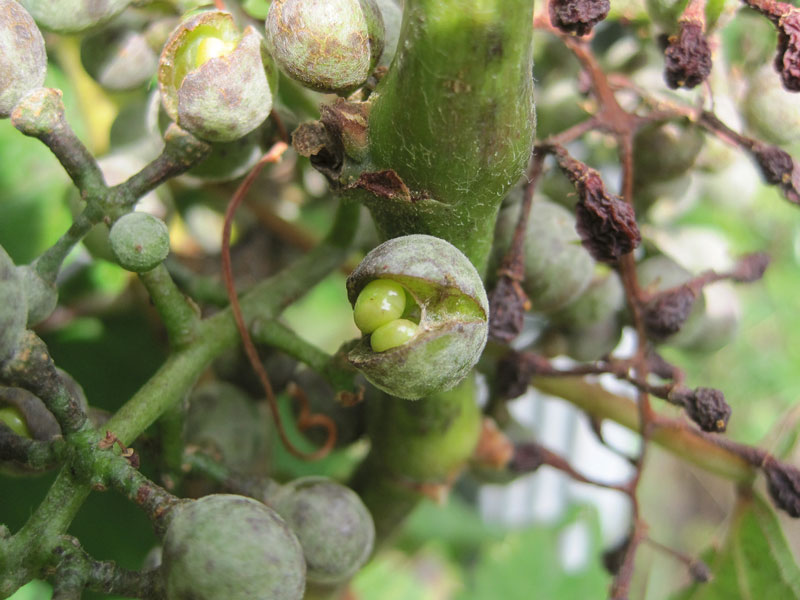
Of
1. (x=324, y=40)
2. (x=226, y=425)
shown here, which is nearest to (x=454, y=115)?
(x=324, y=40)

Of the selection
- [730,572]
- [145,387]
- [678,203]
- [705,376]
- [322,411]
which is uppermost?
[145,387]

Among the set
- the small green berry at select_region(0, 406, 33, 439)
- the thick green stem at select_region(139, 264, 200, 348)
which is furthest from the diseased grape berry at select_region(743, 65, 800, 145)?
the small green berry at select_region(0, 406, 33, 439)

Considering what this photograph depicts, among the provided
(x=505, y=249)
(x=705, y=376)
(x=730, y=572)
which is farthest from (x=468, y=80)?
(x=705, y=376)

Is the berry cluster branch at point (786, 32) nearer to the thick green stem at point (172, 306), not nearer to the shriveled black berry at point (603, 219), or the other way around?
the shriveled black berry at point (603, 219)

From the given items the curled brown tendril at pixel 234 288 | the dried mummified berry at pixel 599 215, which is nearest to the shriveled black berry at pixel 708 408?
the dried mummified berry at pixel 599 215

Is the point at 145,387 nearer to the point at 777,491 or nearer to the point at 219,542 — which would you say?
the point at 219,542

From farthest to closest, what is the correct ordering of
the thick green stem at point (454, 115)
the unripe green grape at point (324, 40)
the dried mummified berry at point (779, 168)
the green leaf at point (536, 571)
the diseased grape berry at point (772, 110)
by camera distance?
1. the green leaf at point (536, 571)
2. the diseased grape berry at point (772, 110)
3. the dried mummified berry at point (779, 168)
4. the unripe green grape at point (324, 40)
5. the thick green stem at point (454, 115)

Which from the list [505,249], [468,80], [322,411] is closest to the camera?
[468,80]
